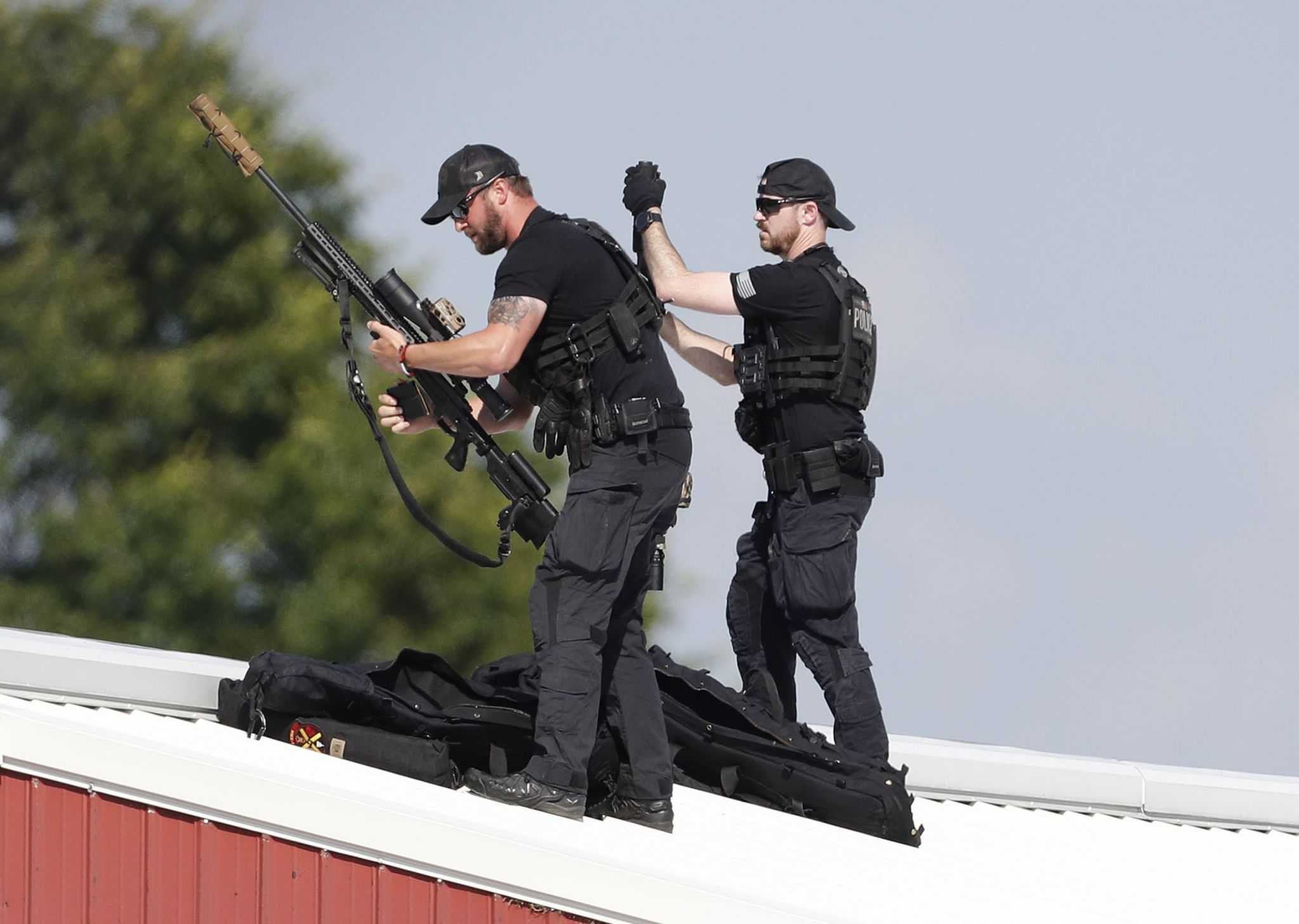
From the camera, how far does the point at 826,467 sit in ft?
23.3

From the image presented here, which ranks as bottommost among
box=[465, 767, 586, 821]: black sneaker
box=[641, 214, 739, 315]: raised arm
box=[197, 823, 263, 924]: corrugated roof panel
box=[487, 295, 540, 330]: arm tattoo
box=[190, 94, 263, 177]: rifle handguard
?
box=[197, 823, 263, 924]: corrugated roof panel

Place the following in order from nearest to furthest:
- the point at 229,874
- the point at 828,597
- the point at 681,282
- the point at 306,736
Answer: the point at 229,874 → the point at 306,736 → the point at 681,282 → the point at 828,597

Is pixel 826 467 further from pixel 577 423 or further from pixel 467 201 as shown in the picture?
pixel 467 201

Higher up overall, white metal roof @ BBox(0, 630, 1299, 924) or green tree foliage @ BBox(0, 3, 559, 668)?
green tree foliage @ BBox(0, 3, 559, 668)

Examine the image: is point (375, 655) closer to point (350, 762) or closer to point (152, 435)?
point (152, 435)

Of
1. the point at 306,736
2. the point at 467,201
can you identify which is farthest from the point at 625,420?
the point at 306,736

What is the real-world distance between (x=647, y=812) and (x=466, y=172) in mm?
2321

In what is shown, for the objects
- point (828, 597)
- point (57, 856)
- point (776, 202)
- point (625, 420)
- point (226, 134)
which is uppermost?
point (226, 134)

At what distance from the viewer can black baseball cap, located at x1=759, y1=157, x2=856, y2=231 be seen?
7125 mm

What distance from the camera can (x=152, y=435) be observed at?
77.4 feet

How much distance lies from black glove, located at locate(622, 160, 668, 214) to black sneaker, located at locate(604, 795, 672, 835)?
2.32 metres

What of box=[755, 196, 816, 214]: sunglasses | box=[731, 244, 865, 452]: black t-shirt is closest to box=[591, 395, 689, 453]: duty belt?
box=[731, 244, 865, 452]: black t-shirt

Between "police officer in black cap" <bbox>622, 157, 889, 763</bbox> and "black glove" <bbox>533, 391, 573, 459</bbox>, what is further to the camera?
"police officer in black cap" <bbox>622, 157, 889, 763</bbox>

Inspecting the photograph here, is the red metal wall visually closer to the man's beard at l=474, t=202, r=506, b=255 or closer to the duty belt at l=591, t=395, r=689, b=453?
the duty belt at l=591, t=395, r=689, b=453
